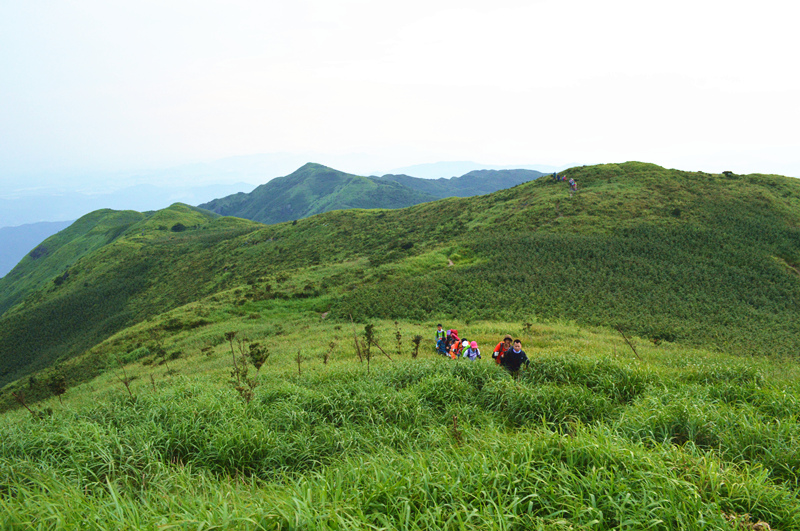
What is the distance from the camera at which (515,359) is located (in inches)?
374

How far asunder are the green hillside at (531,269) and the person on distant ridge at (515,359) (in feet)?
49.1

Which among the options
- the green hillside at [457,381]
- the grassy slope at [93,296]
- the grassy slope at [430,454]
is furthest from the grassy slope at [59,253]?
the grassy slope at [430,454]

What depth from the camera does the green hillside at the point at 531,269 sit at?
26.2 meters

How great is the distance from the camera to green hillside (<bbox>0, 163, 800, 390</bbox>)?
26188 mm

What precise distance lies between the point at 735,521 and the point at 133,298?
78.3 meters

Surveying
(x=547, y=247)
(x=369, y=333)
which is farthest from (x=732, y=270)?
(x=369, y=333)

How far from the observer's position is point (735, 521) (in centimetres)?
315

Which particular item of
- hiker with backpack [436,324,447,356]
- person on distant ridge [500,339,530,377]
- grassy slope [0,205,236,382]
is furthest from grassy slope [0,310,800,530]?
grassy slope [0,205,236,382]

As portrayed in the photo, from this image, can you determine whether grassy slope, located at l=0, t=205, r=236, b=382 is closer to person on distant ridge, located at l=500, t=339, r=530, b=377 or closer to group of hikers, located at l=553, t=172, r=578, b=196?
person on distant ridge, located at l=500, t=339, r=530, b=377

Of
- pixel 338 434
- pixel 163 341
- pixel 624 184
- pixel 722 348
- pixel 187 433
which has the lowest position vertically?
pixel 722 348

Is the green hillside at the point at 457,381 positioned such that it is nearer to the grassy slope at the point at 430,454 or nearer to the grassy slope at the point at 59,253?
the grassy slope at the point at 430,454

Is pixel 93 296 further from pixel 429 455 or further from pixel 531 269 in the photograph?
pixel 429 455

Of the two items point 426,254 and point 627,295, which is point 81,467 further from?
point 426,254

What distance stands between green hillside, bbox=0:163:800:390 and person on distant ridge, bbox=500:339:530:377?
15.0m
